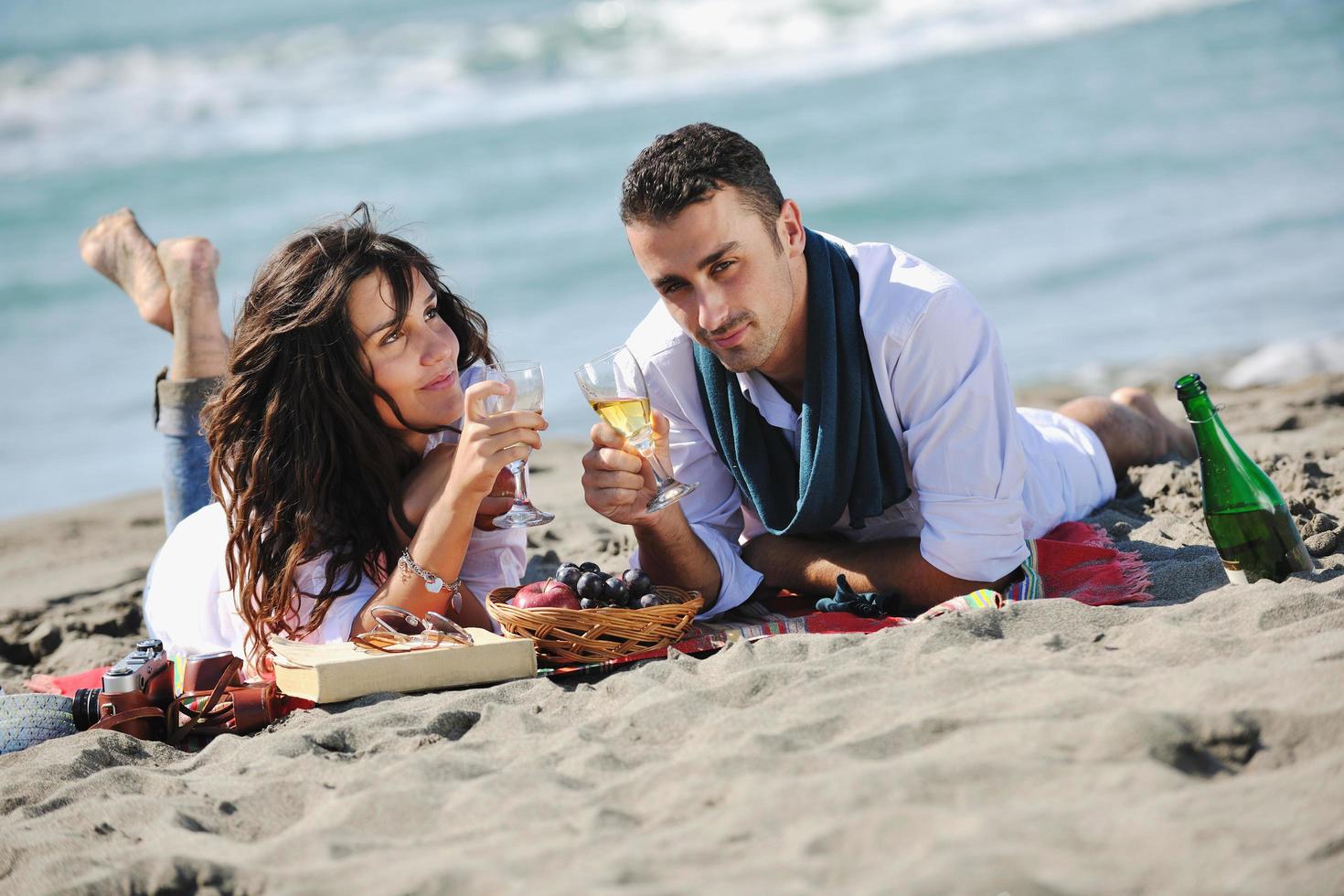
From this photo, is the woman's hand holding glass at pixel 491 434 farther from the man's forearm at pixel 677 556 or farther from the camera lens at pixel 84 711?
the camera lens at pixel 84 711

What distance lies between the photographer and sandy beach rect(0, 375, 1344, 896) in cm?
205

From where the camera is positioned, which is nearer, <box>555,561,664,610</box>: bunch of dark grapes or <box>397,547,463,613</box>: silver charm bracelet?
<box>555,561,664,610</box>: bunch of dark grapes

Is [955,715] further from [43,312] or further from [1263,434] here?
[43,312]

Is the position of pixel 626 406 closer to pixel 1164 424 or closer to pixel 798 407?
pixel 798 407

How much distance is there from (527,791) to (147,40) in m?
28.1

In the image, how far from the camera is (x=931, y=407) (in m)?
3.73

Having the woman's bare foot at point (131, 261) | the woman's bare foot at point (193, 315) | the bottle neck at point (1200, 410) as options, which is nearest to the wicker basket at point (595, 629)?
the bottle neck at point (1200, 410)

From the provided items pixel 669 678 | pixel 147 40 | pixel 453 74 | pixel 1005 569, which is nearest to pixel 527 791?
pixel 669 678

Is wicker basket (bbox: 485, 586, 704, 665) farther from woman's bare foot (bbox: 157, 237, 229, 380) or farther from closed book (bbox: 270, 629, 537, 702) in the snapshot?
woman's bare foot (bbox: 157, 237, 229, 380)

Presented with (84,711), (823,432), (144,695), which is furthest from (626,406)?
(84,711)

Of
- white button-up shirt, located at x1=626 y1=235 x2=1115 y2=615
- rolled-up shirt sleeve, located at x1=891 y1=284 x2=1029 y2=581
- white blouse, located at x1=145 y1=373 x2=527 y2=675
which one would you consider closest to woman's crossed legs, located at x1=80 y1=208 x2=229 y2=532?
white blouse, located at x1=145 y1=373 x2=527 y2=675

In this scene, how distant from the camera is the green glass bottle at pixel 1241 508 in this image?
348cm

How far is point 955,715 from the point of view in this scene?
2602 millimetres

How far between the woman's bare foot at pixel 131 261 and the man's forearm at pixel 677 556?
262 centimetres
